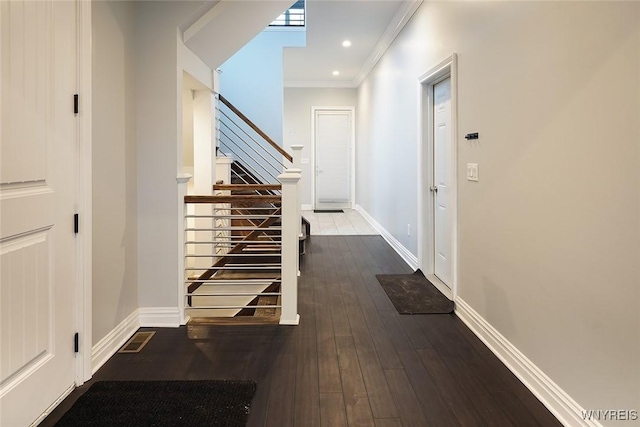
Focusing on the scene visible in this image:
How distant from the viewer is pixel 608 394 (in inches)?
60.7

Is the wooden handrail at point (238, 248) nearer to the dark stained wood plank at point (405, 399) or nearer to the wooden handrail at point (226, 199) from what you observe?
the wooden handrail at point (226, 199)

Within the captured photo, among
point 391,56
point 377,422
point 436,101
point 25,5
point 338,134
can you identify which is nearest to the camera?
point 25,5

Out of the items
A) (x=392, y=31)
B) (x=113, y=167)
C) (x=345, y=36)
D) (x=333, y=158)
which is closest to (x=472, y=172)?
(x=113, y=167)

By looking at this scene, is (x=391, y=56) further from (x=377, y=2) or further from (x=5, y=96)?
(x=5, y=96)

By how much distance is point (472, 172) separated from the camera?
2.81 meters

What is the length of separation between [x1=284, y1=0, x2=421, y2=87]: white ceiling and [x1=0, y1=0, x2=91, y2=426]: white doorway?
10.8 feet

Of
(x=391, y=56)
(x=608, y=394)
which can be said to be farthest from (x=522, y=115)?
(x=391, y=56)

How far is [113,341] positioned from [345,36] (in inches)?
192

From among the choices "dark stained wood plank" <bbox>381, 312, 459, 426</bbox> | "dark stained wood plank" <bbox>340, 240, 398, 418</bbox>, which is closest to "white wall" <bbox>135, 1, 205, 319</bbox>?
"dark stained wood plank" <bbox>340, 240, 398, 418</bbox>

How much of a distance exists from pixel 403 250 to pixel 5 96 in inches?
161

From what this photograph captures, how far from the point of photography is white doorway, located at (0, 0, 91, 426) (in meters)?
1.61

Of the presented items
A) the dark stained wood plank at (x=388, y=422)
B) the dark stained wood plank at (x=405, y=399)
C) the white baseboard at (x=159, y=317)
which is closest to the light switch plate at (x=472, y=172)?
the dark stained wood plank at (x=405, y=399)

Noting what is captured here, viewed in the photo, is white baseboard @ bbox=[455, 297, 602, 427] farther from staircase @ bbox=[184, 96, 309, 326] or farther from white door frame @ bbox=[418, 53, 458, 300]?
staircase @ bbox=[184, 96, 309, 326]

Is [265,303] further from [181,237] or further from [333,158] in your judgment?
[333,158]
